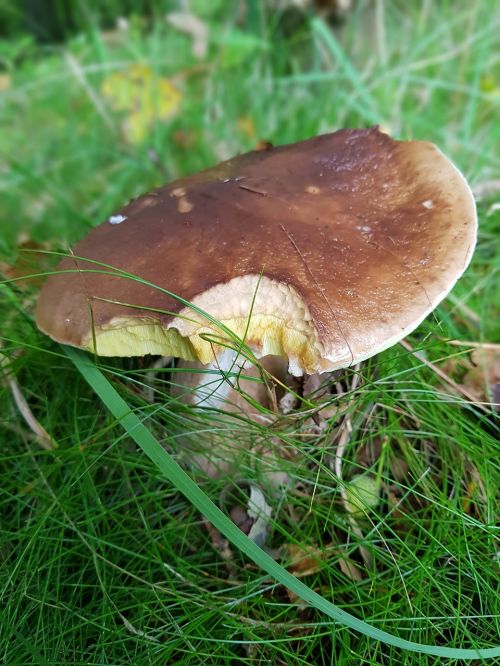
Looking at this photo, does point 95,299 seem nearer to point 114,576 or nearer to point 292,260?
point 292,260

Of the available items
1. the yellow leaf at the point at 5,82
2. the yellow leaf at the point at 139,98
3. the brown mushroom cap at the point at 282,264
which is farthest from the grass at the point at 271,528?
the yellow leaf at the point at 5,82

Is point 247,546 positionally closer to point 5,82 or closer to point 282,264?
point 282,264

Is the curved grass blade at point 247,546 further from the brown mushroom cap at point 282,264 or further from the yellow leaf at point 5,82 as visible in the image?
the yellow leaf at point 5,82

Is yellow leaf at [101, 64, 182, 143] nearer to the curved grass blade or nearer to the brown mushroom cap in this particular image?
the brown mushroom cap

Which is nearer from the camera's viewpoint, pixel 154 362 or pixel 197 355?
pixel 197 355

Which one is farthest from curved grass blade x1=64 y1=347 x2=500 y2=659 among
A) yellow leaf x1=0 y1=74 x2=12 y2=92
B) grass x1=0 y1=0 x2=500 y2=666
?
yellow leaf x1=0 y1=74 x2=12 y2=92

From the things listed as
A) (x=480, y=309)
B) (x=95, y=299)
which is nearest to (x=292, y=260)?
(x=95, y=299)

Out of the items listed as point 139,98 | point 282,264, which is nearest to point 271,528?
point 282,264
